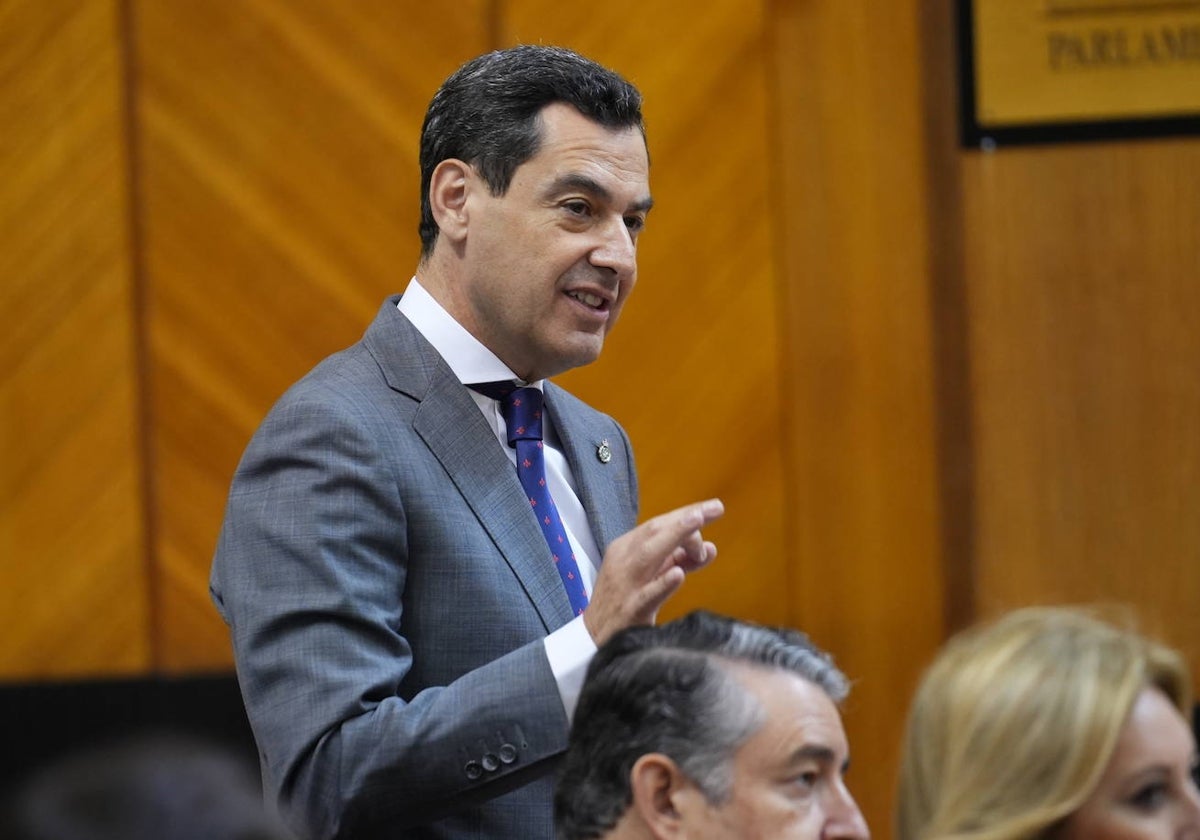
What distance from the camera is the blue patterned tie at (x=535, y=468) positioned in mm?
2135

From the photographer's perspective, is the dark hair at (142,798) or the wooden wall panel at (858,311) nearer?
the dark hair at (142,798)

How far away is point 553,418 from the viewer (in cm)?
233

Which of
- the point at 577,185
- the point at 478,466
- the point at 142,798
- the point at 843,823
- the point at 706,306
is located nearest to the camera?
the point at 142,798

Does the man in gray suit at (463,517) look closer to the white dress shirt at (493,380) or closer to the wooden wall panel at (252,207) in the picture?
the white dress shirt at (493,380)

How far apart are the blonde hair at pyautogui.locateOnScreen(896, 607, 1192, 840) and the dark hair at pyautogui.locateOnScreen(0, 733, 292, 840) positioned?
0.67m

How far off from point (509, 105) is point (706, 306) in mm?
1737

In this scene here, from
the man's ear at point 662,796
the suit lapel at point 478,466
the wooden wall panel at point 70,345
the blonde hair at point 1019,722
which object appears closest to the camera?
the blonde hair at point 1019,722

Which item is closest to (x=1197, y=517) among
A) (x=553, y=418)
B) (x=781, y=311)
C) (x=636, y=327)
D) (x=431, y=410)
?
(x=781, y=311)

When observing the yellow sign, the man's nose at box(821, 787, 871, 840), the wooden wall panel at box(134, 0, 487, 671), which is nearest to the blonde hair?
the man's nose at box(821, 787, 871, 840)

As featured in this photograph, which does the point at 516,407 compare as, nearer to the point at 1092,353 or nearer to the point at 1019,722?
the point at 1019,722

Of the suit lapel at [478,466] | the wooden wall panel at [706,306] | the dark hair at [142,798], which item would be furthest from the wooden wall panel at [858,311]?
the dark hair at [142,798]

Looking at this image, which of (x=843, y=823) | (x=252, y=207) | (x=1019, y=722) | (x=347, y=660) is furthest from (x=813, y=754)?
(x=252, y=207)

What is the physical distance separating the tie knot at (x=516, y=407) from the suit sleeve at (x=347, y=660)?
0.21 m

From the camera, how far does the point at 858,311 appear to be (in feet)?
12.9
